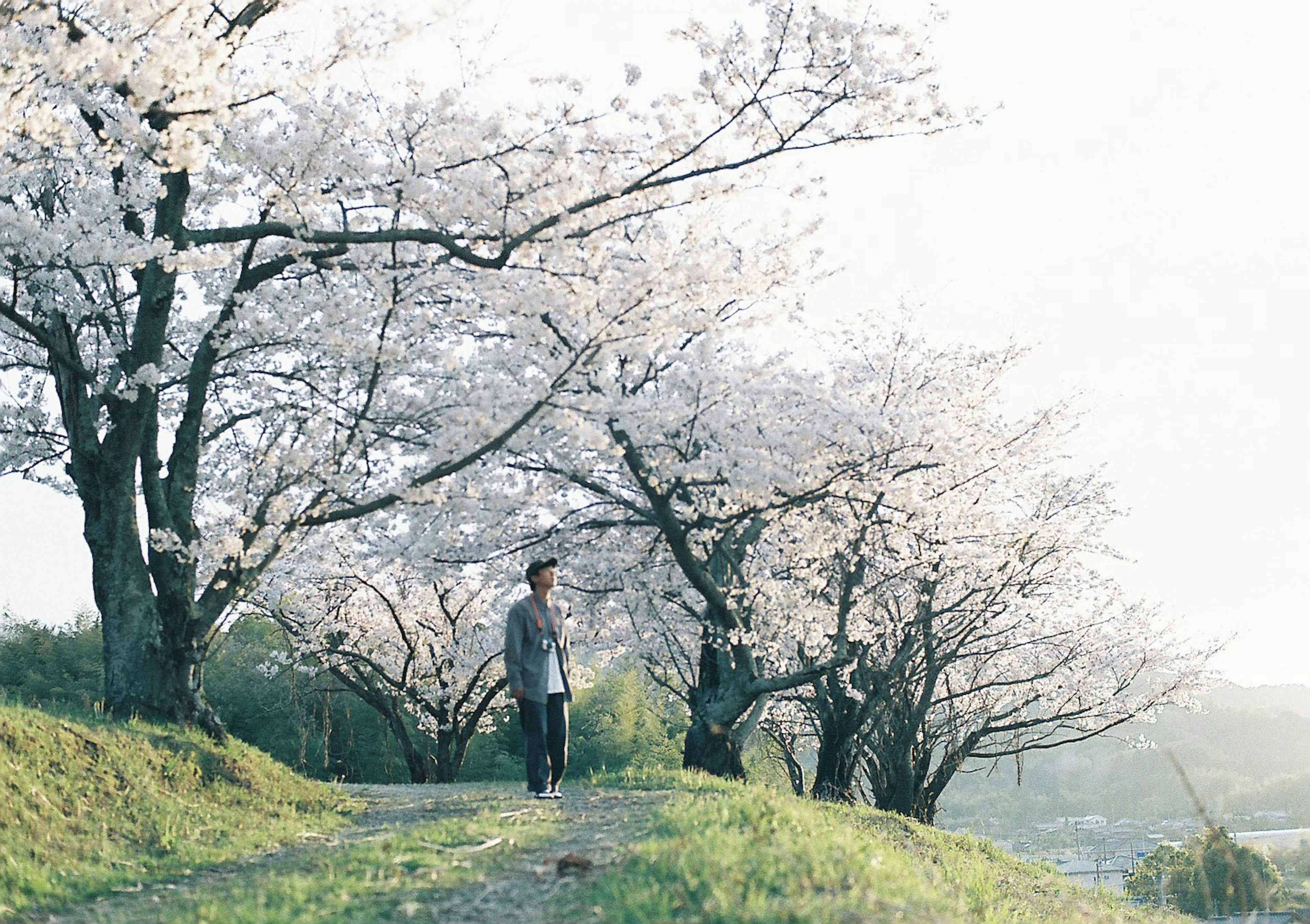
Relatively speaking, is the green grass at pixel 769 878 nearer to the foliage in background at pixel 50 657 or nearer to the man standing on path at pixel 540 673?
the man standing on path at pixel 540 673

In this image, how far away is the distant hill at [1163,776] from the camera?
238 feet

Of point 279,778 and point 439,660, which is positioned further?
point 439,660

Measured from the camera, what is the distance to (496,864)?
5.77m

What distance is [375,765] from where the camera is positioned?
33.4m

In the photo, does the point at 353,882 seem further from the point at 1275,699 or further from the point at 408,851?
the point at 1275,699

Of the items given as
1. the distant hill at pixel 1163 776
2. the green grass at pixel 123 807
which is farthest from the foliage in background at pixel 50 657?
the distant hill at pixel 1163 776

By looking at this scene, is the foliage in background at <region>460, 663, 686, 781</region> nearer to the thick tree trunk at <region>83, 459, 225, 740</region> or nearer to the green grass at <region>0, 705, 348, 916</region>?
the thick tree trunk at <region>83, 459, 225, 740</region>

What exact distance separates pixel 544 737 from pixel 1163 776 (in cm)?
8663

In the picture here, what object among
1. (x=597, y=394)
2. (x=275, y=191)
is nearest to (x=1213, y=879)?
(x=597, y=394)

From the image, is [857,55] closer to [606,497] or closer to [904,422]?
[904,422]

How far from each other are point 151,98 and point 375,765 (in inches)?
1107

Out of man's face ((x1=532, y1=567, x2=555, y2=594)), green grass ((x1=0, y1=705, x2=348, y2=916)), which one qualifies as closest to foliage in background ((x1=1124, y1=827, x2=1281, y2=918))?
man's face ((x1=532, y1=567, x2=555, y2=594))

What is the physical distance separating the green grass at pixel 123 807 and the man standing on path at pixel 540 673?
1.68 m

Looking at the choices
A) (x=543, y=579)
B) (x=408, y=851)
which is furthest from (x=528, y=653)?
(x=408, y=851)
